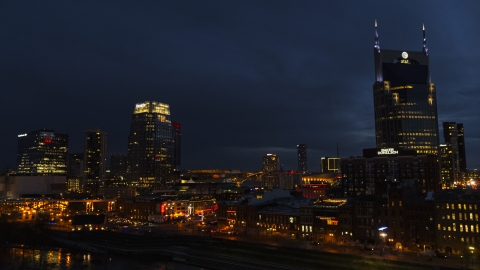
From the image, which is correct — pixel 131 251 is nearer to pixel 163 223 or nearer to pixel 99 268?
pixel 99 268

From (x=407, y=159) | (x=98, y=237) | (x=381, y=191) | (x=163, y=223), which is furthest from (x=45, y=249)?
(x=407, y=159)

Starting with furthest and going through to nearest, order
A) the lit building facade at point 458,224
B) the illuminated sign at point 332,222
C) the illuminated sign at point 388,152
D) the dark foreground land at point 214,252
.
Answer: the illuminated sign at point 388,152, the illuminated sign at point 332,222, the lit building facade at point 458,224, the dark foreground land at point 214,252

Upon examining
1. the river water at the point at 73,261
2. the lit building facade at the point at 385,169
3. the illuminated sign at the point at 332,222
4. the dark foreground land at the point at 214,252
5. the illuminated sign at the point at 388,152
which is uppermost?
the illuminated sign at the point at 388,152

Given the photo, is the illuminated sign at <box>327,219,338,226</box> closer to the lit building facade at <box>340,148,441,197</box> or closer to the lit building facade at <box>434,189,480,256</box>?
the lit building facade at <box>434,189,480,256</box>

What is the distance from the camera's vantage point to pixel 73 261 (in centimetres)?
9462

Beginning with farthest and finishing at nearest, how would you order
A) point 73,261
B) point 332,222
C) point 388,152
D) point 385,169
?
1. point 388,152
2. point 385,169
3. point 332,222
4. point 73,261

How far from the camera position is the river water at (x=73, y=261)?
8681 cm

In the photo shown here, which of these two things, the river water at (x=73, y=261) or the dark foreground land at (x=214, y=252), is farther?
the river water at (x=73, y=261)

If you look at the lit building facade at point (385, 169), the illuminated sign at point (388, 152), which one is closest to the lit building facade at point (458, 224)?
the lit building facade at point (385, 169)

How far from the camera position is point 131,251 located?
334 feet

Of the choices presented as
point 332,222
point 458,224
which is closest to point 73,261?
point 332,222

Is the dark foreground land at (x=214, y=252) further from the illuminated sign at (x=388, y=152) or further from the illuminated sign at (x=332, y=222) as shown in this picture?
the illuminated sign at (x=388, y=152)

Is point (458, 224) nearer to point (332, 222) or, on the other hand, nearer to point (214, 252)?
point (332, 222)

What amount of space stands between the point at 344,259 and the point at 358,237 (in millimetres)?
23254
